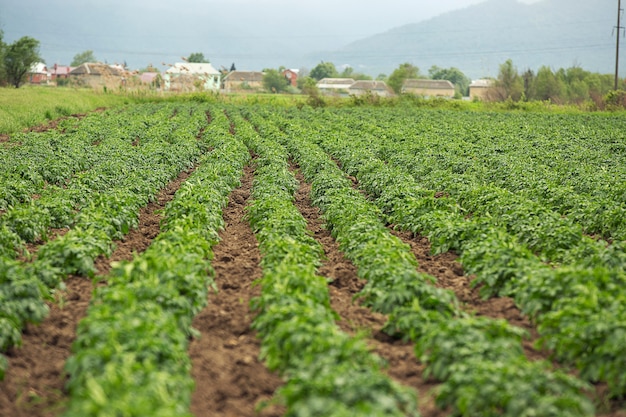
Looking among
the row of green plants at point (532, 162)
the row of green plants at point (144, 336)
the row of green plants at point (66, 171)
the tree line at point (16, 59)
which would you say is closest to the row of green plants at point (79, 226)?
the row of green plants at point (66, 171)

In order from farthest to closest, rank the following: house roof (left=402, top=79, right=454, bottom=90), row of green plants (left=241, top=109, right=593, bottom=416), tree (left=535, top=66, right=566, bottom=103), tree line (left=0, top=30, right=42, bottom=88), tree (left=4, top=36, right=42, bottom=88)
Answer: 1. house roof (left=402, top=79, right=454, bottom=90)
2. tree (left=535, top=66, right=566, bottom=103)
3. tree (left=4, top=36, right=42, bottom=88)
4. tree line (left=0, top=30, right=42, bottom=88)
5. row of green plants (left=241, top=109, right=593, bottom=416)

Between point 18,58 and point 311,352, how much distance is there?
74033 mm

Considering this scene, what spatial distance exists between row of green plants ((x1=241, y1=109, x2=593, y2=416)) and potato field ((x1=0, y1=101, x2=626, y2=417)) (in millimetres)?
19

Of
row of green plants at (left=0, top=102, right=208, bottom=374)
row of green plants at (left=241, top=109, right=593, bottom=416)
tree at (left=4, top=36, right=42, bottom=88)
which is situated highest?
tree at (left=4, top=36, right=42, bottom=88)

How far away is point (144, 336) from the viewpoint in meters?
5.68

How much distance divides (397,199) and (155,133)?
14.1 metres

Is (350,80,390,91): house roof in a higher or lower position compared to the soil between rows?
higher

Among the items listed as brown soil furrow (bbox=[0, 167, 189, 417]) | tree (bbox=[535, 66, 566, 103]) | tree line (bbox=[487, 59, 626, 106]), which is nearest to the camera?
brown soil furrow (bbox=[0, 167, 189, 417])

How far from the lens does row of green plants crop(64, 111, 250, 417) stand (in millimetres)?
4812

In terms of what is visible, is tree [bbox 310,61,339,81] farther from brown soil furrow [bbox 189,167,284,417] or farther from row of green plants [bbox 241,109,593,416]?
row of green plants [bbox 241,109,593,416]

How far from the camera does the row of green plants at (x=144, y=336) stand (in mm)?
4812

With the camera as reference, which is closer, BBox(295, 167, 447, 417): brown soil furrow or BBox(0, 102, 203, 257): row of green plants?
BBox(295, 167, 447, 417): brown soil furrow

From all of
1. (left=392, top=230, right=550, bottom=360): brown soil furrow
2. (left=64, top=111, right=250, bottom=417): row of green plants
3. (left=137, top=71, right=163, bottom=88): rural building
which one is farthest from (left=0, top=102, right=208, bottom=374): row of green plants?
(left=137, top=71, right=163, bottom=88): rural building

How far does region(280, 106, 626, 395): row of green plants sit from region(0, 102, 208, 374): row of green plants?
16.8ft
